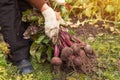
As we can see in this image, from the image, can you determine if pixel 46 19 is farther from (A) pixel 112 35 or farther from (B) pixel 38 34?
(A) pixel 112 35

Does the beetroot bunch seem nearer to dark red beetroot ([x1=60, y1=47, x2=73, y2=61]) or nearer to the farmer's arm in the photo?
dark red beetroot ([x1=60, y1=47, x2=73, y2=61])

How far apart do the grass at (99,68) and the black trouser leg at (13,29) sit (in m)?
0.13

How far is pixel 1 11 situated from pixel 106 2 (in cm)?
145

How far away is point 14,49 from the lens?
314 cm

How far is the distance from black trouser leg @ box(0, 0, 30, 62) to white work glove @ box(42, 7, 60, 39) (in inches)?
10.0

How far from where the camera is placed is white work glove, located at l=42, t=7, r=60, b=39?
3.04 meters

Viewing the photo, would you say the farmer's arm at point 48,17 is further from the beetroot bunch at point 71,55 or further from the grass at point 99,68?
the grass at point 99,68

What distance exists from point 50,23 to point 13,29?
12.8 inches

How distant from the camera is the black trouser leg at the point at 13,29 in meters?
3.02

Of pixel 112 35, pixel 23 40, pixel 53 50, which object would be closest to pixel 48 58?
pixel 53 50

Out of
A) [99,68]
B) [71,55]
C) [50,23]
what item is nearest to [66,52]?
[71,55]

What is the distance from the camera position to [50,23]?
304 cm

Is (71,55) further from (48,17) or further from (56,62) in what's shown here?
(48,17)

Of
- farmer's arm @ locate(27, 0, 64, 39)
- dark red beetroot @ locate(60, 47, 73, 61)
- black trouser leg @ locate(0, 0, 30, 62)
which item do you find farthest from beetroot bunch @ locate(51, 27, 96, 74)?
black trouser leg @ locate(0, 0, 30, 62)
